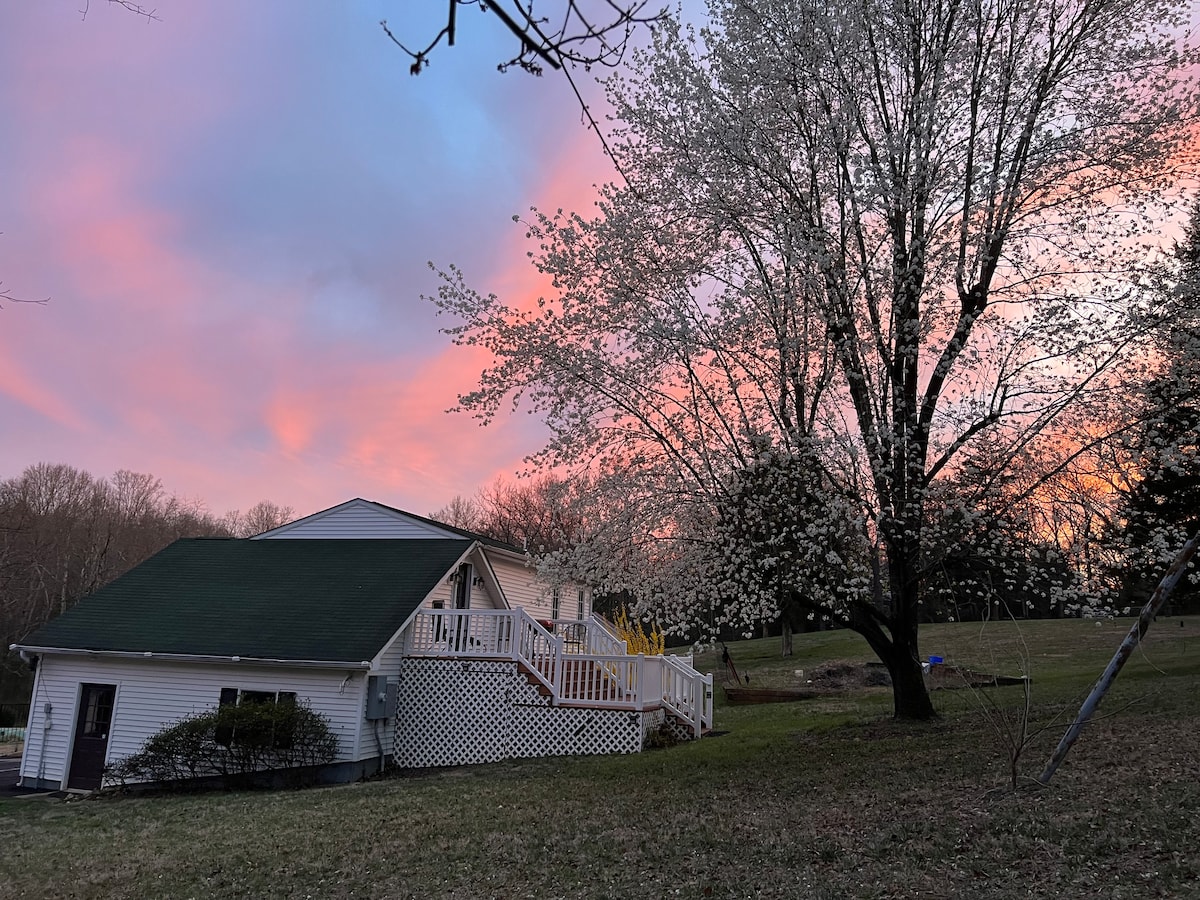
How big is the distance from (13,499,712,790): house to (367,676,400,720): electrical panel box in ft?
0.09

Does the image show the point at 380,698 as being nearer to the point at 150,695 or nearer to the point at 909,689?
the point at 150,695

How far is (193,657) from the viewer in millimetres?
14344

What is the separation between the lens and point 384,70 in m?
3.00

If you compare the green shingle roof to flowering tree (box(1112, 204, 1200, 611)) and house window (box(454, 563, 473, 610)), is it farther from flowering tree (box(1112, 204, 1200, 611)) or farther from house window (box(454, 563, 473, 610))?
flowering tree (box(1112, 204, 1200, 611))

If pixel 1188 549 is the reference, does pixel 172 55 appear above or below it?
above

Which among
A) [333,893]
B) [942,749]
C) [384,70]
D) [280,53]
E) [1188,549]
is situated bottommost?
[333,893]

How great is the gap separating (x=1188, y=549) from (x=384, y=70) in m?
5.50

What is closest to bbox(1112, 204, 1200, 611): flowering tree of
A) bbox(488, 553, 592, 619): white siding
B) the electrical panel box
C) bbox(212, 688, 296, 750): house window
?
bbox(488, 553, 592, 619): white siding

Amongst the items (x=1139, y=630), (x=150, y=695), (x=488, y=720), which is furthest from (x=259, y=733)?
(x=1139, y=630)

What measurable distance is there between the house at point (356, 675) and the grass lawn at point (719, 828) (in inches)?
63.4

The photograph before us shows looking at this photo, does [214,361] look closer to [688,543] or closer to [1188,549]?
[688,543]

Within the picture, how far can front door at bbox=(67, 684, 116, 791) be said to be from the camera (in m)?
14.9

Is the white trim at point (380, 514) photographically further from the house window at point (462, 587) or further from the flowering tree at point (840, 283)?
the flowering tree at point (840, 283)

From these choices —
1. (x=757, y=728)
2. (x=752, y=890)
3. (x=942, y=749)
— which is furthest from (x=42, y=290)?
(x=757, y=728)
